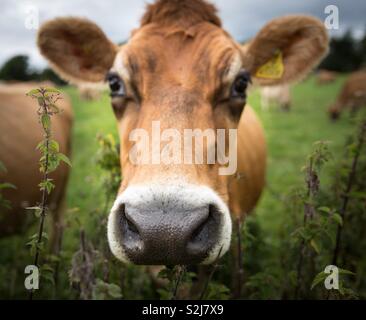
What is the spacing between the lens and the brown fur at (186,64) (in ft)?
7.91

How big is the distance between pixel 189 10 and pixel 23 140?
2.81 metres

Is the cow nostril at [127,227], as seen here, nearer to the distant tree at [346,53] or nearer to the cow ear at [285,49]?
the cow ear at [285,49]

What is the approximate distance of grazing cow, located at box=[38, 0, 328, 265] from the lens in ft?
6.32

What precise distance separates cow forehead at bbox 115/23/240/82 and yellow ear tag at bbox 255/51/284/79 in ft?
1.99

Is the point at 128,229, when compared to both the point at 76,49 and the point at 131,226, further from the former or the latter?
the point at 76,49

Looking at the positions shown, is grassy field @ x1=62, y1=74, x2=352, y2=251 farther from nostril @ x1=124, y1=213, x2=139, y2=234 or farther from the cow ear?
nostril @ x1=124, y1=213, x2=139, y2=234

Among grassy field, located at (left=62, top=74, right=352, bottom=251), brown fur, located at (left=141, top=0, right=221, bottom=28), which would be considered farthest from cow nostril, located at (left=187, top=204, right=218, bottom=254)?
brown fur, located at (left=141, top=0, right=221, bottom=28)

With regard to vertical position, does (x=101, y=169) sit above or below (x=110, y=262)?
above

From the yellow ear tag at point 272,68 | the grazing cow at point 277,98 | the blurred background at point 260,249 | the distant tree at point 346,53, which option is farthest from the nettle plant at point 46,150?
the distant tree at point 346,53

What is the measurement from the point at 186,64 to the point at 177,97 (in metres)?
0.33

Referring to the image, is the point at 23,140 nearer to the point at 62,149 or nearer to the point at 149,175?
the point at 62,149

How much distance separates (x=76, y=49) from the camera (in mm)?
3574

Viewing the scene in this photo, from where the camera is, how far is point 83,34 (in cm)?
337
